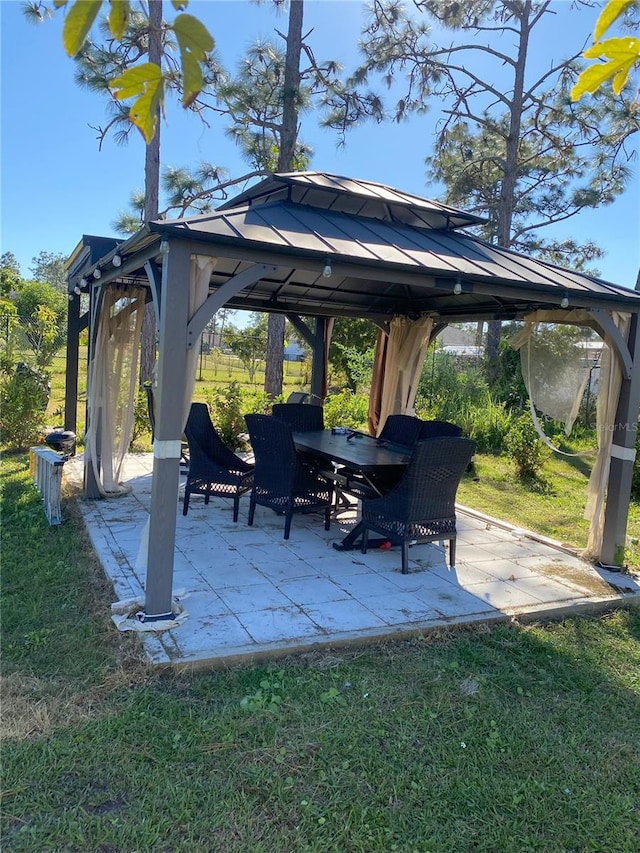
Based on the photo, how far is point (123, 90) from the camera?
0.92 metres

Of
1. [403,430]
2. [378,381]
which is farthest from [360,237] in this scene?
[378,381]

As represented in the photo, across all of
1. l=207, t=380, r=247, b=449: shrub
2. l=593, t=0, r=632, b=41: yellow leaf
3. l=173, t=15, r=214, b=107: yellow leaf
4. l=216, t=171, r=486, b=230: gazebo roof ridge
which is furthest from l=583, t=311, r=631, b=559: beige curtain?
l=207, t=380, r=247, b=449: shrub

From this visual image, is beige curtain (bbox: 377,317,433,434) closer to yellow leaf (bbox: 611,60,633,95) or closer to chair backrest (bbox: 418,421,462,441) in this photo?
chair backrest (bbox: 418,421,462,441)

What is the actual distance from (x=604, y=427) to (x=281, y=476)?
8.57ft

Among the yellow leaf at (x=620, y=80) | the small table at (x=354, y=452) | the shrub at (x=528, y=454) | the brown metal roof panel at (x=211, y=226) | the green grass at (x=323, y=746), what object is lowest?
the green grass at (x=323, y=746)

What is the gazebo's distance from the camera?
3305 mm

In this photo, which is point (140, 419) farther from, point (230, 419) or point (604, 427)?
point (604, 427)

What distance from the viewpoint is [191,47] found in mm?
890

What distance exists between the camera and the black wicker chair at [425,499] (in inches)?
163

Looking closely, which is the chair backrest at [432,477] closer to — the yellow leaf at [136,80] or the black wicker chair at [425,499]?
the black wicker chair at [425,499]

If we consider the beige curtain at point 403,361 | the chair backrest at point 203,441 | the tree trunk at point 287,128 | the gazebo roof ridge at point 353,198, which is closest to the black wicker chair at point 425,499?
the chair backrest at point 203,441

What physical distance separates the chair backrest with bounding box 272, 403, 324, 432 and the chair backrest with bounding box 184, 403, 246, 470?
111cm

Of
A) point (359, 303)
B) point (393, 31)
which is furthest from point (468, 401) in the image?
point (393, 31)

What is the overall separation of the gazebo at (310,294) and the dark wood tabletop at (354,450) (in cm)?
140
